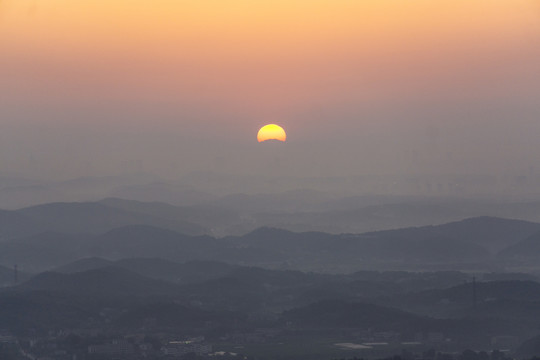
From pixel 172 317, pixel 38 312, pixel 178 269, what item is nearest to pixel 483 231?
pixel 178 269

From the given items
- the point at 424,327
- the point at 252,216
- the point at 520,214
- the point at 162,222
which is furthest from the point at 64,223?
the point at 424,327

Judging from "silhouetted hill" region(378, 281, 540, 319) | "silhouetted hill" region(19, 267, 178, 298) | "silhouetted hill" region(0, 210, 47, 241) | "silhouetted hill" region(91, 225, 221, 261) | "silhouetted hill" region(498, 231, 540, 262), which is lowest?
"silhouetted hill" region(378, 281, 540, 319)

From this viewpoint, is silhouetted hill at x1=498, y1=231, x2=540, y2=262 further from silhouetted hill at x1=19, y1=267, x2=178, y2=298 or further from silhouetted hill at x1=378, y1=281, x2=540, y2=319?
silhouetted hill at x1=19, y1=267, x2=178, y2=298

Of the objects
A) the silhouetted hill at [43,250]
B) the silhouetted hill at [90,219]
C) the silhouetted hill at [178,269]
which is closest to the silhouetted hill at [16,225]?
the silhouetted hill at [90,219]

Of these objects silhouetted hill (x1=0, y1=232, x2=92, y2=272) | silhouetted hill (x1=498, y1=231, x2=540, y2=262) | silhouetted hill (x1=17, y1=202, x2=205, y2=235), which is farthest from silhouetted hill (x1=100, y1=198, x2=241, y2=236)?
silhouetted hill (x1=498, y1=231, x2=540, y2=262)

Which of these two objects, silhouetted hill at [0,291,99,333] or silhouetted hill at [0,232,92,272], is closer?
silhouetted hill at [0,291,99,333]

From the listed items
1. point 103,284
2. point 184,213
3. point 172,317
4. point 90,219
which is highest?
point 184,213

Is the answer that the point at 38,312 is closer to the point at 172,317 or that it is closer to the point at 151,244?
the point at 172,317

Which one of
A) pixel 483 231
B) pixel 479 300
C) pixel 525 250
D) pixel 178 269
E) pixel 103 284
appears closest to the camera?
pixel 479 300

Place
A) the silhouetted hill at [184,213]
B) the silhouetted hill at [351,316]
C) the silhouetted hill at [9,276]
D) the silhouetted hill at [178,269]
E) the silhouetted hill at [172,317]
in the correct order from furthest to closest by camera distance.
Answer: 1. the silhouetted hill at [184,213]
2. the silhouetted hill at [178,269]
3. the silhouetted hill at [9,276]
4. the silhouetted hill at [172,317]
5. the silhouetted hill at [351,316]

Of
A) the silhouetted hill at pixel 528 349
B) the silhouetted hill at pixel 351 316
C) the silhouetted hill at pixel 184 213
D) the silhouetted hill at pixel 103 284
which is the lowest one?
the silhouetted hill at pixel 528 349

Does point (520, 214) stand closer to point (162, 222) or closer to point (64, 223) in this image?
point (162, 222)

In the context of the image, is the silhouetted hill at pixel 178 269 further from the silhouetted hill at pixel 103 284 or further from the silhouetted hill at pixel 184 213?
the silhouetted hill at pixel 184 213

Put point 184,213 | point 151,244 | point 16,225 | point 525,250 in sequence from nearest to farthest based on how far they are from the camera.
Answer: point 525,250, point 151,244, point 16,225, point 184,213
